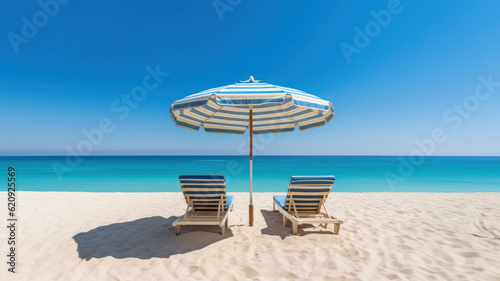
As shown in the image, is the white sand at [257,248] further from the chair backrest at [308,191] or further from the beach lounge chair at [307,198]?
the chair backrest at [308,191]

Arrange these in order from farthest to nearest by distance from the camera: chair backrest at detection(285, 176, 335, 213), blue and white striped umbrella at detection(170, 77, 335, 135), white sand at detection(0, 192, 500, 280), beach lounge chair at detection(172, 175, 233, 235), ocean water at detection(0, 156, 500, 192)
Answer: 1. ocean water at detection(0, 156, 500, 192)
2. chair backrest at detection(285, 176, 335, 213)
3. beach lounge chair at detection(172, 175, 233, 235)
4. blue and white striped umbrella at detection(170, 77, 335, 135)
5. white sand at detection(0, 192, 500, 280)

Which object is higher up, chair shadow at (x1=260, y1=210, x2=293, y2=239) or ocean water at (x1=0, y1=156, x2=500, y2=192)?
chair shadow at (x1=260, y1=210, x2=293, y2=239)

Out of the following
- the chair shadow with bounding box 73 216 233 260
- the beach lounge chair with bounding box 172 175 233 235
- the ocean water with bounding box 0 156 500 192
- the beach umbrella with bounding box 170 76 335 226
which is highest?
the beach umbrella with bounding box 170 76 335 226

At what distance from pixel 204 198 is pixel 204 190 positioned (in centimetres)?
20

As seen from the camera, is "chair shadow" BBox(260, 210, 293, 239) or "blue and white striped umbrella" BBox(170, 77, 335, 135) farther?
"chair shadow" BBox(260, 210, 293, 239)

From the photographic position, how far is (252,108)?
3811mm

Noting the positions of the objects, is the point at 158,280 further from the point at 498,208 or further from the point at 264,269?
the point at 498,208

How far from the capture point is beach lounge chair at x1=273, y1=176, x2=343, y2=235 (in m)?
3.27

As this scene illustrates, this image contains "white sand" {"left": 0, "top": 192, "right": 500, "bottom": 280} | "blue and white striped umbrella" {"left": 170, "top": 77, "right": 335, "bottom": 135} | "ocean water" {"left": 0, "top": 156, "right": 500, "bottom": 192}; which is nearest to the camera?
"white sand" {"left": 0, "top": 192, "right": 500, "bottom": 280}

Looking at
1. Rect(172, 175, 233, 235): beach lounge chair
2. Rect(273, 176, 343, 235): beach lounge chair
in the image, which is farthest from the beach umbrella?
Rect(273, 176, 343, 235): beach lounge chair

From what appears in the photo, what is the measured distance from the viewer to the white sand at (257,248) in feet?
7.23

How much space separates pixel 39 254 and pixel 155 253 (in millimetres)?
1558

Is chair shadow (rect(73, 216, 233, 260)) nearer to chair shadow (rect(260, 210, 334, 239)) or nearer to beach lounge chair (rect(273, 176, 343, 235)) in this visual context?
chair shadow (rect(260, 210, 334, 239))

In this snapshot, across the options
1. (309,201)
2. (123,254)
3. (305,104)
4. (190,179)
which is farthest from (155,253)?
(305,104)
